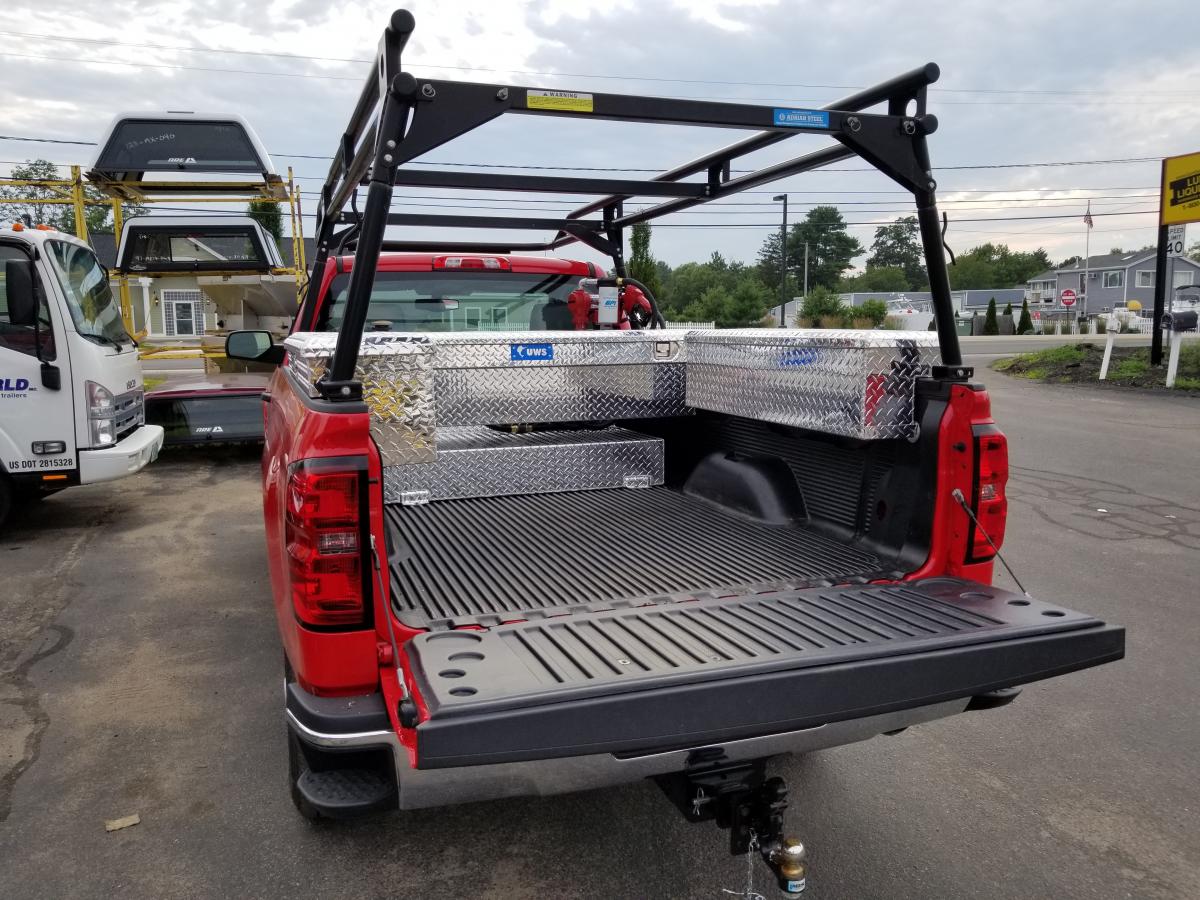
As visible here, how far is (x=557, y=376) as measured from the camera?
4.23 meters

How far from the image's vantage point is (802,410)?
3.44m

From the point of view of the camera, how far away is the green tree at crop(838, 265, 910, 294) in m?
89.7

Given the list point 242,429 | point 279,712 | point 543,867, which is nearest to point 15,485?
point 242,429

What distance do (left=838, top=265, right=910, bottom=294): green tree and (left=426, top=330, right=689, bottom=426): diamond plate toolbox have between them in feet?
287

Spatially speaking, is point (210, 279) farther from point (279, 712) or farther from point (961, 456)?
point (961, 456)

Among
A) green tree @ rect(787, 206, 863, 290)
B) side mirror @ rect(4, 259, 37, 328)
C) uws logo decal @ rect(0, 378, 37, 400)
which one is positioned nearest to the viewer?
side mirror @ rect(4, 259, 37, 328)

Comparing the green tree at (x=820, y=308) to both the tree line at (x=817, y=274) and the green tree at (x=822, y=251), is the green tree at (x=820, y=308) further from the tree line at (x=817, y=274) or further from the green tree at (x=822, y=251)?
the green tree at (x=822, y=251)

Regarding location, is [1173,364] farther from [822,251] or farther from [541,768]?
[822,251]

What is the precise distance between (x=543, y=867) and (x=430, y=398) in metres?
1.60

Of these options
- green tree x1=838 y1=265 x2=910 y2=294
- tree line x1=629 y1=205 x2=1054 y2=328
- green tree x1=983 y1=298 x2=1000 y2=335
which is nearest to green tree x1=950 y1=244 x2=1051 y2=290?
tree line x1=629 y1=205 x2=1054 y2=328

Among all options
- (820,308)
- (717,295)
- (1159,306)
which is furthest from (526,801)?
(717,295)

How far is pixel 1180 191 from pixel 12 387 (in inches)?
810

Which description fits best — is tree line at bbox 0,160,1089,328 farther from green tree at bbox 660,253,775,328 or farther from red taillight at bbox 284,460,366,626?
red taillight at bbox 284,460,366,626

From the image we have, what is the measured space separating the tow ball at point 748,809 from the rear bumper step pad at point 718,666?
256mm
